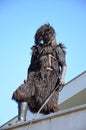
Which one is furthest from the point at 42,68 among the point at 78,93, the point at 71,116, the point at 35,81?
the point at 78,93

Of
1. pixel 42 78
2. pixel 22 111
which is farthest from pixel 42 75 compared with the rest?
pixel 22 111

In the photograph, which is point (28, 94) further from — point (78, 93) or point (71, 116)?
point (78, 93)

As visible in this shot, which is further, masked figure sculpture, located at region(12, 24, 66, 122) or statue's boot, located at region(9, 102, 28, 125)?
masked figure sculpture, located at region(12, 24, 66, 122)

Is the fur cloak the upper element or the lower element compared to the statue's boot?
upper

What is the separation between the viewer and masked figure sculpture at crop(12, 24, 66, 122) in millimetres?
6633

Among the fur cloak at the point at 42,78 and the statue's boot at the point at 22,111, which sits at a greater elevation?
the fur cloak at the point at 42,78

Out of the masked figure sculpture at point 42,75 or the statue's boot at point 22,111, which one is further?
the masked figure sculpture at point 42,75

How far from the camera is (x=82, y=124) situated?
545 cm

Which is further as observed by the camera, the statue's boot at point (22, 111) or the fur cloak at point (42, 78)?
the fur cloak at point (42, 78)

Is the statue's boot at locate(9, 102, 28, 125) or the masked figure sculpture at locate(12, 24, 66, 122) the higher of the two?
the masked figure sculpture at locate(12, 24, 66, 122)

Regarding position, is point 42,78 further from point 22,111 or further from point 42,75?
point 22,111

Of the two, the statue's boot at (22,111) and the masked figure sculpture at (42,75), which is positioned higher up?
the masked figure sculpture at (42,75)

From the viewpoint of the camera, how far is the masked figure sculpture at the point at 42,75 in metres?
6.63

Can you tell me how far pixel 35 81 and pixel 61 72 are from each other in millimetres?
365
